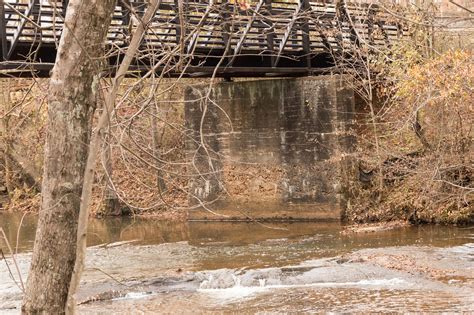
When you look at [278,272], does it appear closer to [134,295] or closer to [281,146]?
[134,295]

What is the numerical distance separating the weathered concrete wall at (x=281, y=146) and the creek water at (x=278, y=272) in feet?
5.16

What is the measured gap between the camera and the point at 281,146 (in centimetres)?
1994

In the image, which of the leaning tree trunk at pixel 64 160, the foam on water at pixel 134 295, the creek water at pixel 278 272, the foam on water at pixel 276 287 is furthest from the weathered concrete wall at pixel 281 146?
Answer: the leaning tree trunk at pixel 64 160

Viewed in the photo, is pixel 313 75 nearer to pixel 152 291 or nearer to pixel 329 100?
pixel 329 100

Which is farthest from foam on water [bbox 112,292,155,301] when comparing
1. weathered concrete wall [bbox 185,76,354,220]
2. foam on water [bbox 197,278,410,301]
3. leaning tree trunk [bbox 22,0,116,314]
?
leaning tree trunk [bbox 22,0,116,314]

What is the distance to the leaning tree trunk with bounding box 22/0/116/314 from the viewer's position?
3588 mm

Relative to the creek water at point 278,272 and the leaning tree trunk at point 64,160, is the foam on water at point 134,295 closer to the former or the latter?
the creek water at point 278,272

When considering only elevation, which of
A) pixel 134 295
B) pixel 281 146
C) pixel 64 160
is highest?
pixel 64 160

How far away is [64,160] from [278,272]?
9.18 meters

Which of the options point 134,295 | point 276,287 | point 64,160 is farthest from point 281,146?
point 64,160

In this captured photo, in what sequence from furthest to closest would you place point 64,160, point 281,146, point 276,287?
1. point 281,146
2. point 276,287
3. point 64,160

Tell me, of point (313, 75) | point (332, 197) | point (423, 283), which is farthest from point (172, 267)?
point (313, 75)

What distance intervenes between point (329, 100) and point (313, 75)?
1.37 meters

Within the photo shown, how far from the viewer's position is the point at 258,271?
41.2 ft
